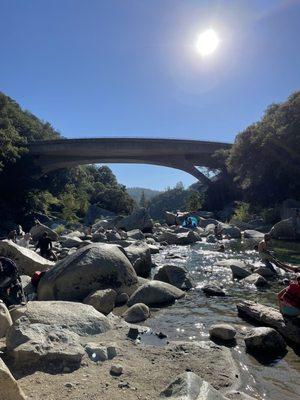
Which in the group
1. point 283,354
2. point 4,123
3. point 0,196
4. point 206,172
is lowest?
point 283,354

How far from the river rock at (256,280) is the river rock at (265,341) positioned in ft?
15.5

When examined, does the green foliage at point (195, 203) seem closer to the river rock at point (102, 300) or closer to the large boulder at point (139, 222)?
the large boulder at point (139, 222)

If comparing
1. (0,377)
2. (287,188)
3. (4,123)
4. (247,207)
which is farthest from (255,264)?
(4,123)

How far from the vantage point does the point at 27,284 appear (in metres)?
9.69

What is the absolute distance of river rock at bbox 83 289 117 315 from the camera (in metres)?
8.06

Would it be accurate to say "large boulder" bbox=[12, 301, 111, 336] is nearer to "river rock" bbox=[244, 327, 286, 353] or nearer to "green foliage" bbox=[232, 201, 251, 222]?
"river rock" bbox=[244, 327, 286, 353]

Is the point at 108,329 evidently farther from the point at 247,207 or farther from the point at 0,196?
the point at 0,196

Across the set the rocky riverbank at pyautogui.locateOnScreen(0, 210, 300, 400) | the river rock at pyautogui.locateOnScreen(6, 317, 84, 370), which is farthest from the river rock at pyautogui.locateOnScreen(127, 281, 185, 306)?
the river rock at pyautogui.locateOnScreen(6, 317, 84, 370)

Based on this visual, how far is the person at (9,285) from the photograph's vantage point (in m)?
7.65

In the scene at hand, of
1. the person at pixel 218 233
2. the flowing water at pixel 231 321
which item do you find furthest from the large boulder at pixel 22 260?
the person at pixel 218 233

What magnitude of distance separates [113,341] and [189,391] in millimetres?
2426

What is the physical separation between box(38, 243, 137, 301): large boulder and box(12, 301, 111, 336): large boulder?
6.84ft

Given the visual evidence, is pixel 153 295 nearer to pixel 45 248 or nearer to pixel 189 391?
pixel 189 391

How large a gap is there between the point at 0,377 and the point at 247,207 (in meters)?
37.2
